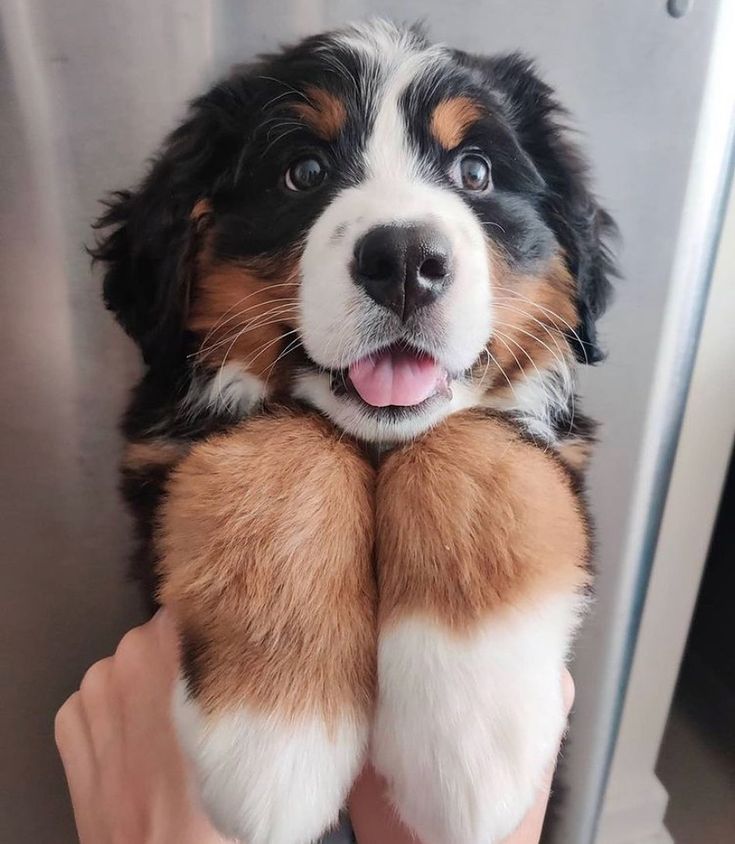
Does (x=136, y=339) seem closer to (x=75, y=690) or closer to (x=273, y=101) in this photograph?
(x=273, y=101)

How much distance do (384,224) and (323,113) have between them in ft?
0.62

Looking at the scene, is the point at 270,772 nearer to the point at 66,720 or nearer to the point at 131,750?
the point at 131,750

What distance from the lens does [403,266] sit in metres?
0.76

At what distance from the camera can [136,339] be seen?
Result: 0.96 meters

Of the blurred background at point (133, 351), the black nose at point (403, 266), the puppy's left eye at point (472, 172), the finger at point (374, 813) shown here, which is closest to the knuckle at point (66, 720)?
the blurred background at point (133, 351)

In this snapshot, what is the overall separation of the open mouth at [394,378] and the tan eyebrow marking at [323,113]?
25 centimetres

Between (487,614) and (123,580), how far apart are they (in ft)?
2.13

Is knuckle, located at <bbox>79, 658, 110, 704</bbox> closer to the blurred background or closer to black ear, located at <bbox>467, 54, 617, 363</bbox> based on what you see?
the blurred background

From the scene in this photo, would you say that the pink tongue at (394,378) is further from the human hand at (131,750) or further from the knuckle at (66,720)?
the knuckle at (66,720)

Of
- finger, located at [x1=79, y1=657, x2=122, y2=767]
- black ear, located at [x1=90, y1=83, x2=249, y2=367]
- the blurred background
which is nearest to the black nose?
black ear, located at [x1=90, y1=83, x2=249, y2=367]

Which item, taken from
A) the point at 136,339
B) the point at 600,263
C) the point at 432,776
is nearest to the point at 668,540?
the point at 600,263

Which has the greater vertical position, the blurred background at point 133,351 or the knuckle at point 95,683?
the blurred background at point 133,351

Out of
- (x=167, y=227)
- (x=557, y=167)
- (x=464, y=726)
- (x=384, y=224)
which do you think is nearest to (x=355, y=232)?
(x=384, y=224)

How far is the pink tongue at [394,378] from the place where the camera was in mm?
847
